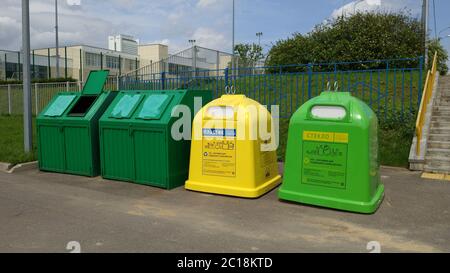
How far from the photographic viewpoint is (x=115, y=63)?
50812 millimetres

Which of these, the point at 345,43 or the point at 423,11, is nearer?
the point at 345,43

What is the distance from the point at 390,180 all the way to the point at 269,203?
7.48ft

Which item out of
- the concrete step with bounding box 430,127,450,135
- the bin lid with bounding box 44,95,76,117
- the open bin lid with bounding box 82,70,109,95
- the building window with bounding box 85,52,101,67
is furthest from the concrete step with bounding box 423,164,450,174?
the building window with bounding box 85,52,101,67

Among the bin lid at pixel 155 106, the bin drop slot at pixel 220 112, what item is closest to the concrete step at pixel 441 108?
the bin drop slot at pixel 220 112

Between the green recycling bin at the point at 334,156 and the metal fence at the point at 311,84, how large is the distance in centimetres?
423

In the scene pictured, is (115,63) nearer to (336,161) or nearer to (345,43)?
(345,43)

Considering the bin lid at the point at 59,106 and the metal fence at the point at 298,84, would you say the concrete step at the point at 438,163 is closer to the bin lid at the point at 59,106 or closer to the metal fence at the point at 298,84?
the metal fence at the point at 298,84

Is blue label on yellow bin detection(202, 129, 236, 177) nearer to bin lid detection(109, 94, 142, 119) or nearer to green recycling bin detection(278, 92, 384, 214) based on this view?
green recycling bin detection(278, 92, 384, 214)

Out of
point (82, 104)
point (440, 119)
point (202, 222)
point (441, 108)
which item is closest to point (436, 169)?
point (440, 119)

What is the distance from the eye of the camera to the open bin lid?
661cm

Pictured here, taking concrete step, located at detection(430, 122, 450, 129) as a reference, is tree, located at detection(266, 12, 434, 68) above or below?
above

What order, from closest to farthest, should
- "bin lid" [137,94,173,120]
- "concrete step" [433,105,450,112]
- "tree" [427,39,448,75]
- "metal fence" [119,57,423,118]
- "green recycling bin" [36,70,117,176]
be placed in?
"bin lid" [137,94,173,120] → "green recycling bin" [36,70,117,176] → "concrete step" [433,105,450,112] → "metal fence" [119,57,423,118] → "tree" [427,39,448,75]

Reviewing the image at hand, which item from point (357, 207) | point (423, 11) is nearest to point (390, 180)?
point (357, 207)

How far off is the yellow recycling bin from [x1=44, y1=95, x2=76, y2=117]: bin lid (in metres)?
2.65
